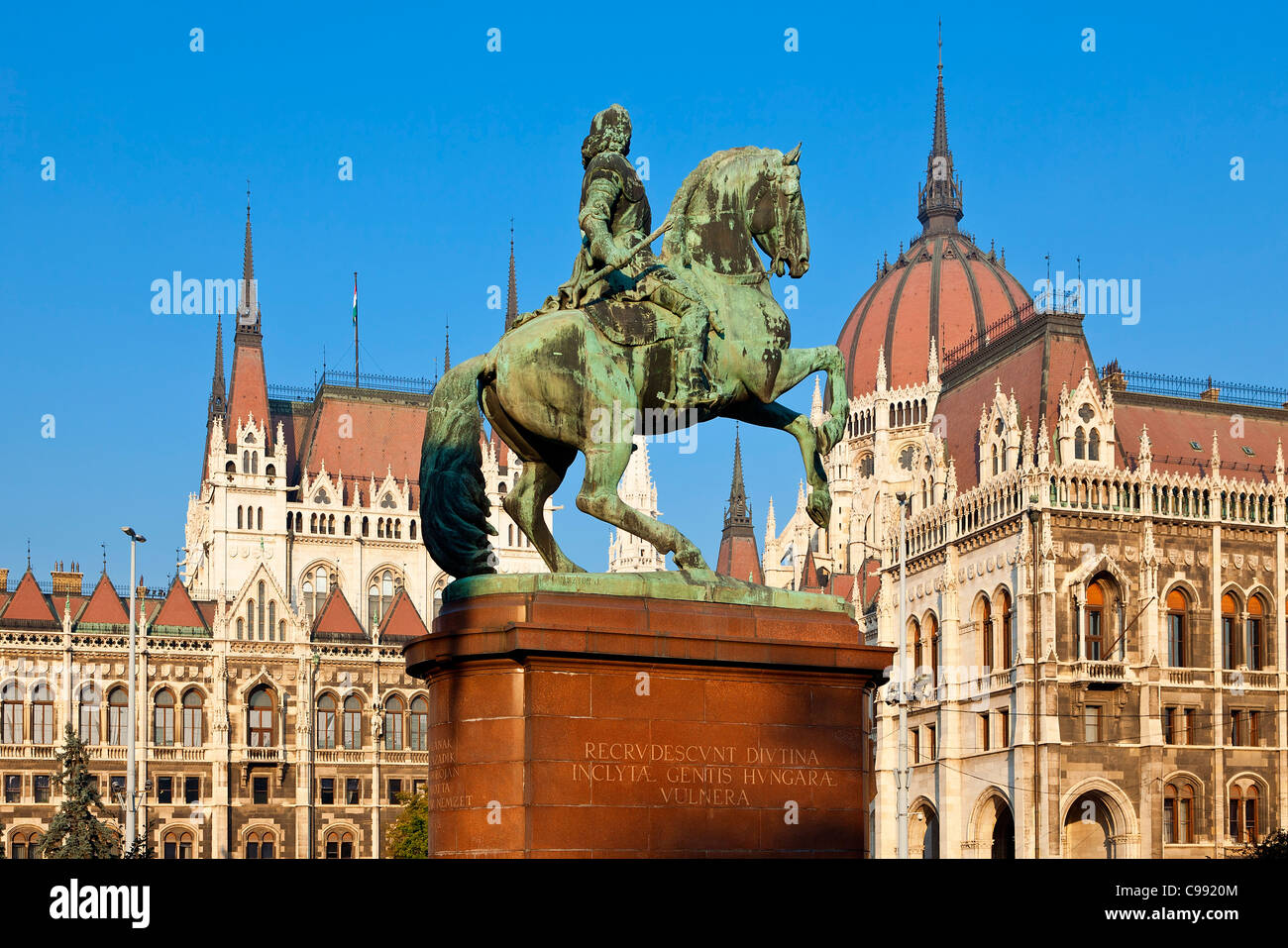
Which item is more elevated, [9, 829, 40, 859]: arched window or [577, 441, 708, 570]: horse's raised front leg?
[577, 441, 708, 570]: horse's raised front leg

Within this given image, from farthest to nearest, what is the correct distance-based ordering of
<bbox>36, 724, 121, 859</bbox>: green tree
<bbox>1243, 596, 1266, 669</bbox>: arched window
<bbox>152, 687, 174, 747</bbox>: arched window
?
1. <bbox>152, 687, 174, 747</bbox>: arched window
2. <bbox>1243, 596, 1266, 669</bbox>: arched window
3. <bbox>36, 724, 121, 859</bbox>: green tree

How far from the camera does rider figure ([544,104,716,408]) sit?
17.4 meters

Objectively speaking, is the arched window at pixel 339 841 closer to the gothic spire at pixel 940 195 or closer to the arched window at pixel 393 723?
the arched window at pixel 393 723

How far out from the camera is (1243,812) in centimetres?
6938

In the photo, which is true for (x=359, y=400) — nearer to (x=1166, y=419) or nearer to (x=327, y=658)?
(x=327, y=658)

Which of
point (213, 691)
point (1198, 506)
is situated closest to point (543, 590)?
point (1198, 506)

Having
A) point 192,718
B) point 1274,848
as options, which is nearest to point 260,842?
→ point 192,718

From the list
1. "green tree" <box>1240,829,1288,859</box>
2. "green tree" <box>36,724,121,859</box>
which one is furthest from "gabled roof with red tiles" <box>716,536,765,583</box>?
"green tree" <box>1240,829,1288,859</box>

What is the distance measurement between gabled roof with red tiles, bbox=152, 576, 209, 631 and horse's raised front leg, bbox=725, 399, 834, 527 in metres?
74.4

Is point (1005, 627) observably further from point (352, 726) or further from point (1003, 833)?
point (352, 726)

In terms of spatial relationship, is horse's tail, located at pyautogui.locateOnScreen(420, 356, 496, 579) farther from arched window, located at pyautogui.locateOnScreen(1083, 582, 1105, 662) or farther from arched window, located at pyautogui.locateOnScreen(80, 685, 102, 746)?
arched window, located at pyautogui.locateOnScreen(80, 685, 102, 746)

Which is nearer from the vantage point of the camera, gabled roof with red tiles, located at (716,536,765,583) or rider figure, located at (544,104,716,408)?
rider figure, located at (544,104,716,408)

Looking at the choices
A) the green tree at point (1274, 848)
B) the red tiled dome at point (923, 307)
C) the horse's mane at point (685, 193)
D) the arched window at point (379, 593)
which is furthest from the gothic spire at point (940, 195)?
the horse's mane at point (685, 193)

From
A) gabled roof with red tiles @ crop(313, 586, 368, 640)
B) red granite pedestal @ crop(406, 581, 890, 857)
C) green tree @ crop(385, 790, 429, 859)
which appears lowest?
green tree @ crop(385, 790, 429, 859)
